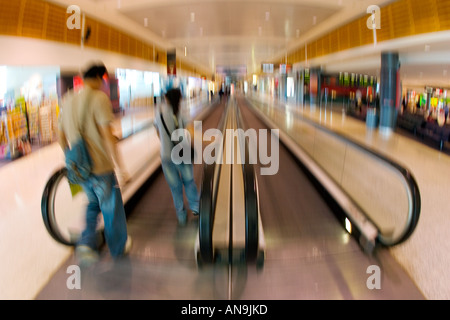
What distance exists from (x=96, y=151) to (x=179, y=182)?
1.25 m

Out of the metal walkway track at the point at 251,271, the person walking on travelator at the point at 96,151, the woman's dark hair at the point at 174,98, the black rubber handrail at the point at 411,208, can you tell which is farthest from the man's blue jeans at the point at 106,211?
the black rubber handrail at the point at 411,208

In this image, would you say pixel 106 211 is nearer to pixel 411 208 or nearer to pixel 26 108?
pixel 411 208

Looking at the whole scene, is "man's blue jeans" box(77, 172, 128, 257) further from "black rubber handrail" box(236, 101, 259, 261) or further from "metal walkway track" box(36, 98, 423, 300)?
"black rubber handrail" box(236, 101, 259, 261)

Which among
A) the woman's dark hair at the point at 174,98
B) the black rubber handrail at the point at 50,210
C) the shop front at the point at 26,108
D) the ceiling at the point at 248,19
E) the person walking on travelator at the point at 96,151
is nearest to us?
the person walking on travelator at the point at 96,151

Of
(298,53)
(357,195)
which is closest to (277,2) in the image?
(357,195)

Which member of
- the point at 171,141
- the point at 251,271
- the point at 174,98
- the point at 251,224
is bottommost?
the point at 251,271

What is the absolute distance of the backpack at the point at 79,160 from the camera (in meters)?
2.55

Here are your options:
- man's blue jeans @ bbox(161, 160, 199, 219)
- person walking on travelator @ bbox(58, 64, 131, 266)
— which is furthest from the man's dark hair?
man's blue jeans @ bbox(161, 160, 199, 219)

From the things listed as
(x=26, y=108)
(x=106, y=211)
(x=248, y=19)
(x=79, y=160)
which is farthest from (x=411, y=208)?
(x=248, y=19)

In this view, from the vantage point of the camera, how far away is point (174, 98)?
337 cm

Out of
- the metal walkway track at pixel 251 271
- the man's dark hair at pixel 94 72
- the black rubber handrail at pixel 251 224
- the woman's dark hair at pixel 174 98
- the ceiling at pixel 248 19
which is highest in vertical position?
the ceiling at pixel 248 19

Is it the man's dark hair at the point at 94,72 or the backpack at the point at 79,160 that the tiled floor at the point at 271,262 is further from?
the man's dark hair at the point at 94,72

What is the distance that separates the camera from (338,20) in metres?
11.3

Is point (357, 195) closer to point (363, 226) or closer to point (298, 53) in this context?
point (363, 226)
